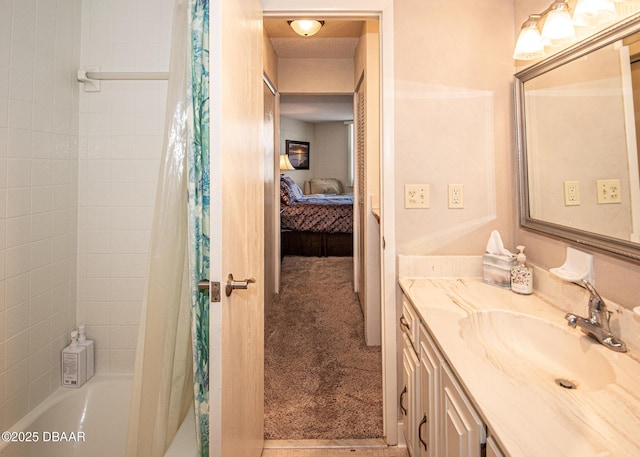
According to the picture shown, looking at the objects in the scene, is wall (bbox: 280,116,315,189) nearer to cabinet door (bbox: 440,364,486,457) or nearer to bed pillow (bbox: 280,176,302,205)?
bed pillow (bbox: 280,176,302,205)

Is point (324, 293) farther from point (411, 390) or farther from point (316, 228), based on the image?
point (411, 390)

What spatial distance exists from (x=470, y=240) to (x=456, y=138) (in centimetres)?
50

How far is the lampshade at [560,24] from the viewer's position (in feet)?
3.85

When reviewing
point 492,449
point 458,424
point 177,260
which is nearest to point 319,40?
point 177,260

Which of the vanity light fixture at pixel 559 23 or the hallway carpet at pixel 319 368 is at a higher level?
the vanity light fixture at pixel 559 23

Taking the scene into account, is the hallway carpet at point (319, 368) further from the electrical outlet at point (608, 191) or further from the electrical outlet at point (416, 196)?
the electrical outlet at point (608, 191)

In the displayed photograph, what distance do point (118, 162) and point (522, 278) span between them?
76.1 inches

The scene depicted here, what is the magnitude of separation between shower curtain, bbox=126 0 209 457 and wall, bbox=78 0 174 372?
611 mm

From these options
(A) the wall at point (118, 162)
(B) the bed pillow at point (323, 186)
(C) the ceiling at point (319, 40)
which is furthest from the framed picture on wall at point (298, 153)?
(A) the wall at point (118, 162)

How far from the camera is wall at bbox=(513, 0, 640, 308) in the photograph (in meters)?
0.99

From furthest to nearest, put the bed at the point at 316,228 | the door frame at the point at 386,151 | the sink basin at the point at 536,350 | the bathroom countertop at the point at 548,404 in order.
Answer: the bed at the point at 316,228 < the door frame at the point at 386,151 < the sink basin at the point at 536,350 < the bathroom countertop at the point at 548,404

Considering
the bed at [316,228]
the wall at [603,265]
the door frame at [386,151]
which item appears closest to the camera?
the wall at [603,265]

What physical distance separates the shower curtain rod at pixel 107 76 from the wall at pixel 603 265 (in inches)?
68.6

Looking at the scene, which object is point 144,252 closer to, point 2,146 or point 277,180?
point 2,146
